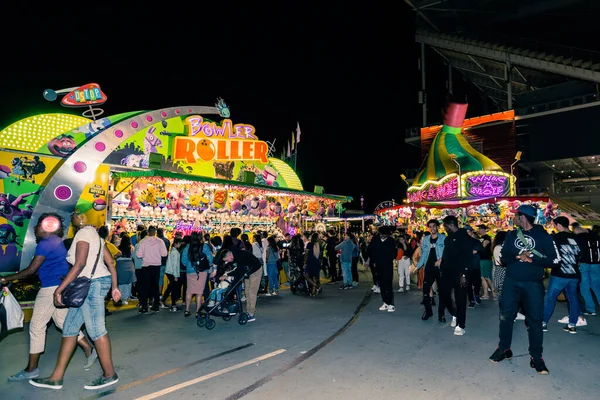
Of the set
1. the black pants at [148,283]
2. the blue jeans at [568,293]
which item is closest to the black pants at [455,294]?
the blue jeans at [568,293]

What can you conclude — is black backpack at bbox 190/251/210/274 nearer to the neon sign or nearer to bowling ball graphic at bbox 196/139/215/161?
bowling ball graphic at bbox 196/139/215/161

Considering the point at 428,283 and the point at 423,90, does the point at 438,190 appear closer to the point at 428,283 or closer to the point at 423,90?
the point at 428,283

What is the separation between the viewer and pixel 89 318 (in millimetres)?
4180

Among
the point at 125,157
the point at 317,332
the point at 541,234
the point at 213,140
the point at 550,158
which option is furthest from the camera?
the point at 550,158

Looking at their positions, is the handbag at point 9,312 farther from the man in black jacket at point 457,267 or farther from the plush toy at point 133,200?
the plush toy at point 133,200

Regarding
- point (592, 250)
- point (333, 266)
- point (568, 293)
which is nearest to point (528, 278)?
point (568, 293)

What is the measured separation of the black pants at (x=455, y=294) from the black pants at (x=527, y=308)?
1.31 meters

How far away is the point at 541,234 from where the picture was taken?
465 cm

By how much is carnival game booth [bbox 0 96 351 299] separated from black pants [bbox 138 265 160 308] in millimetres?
2526

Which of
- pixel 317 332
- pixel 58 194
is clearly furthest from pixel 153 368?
pixel 58 194

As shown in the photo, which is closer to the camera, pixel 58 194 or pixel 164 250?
pixel 164 250

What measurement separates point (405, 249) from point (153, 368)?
841 cm

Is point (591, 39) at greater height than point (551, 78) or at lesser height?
greater

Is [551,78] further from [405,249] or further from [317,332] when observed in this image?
[317,332]
